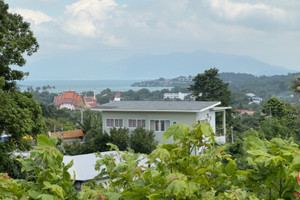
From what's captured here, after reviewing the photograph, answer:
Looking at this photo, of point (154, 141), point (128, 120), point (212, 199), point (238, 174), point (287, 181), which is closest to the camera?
point (212, 199)

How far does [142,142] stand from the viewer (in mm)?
23062

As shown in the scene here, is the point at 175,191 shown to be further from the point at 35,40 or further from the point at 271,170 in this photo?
the point at 35,40

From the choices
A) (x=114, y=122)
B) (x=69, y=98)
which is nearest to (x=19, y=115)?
(x=114, y=122)

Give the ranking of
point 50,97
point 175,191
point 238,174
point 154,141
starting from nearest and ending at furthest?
1. point 175,191
2. point 238,174
3. point 154,141
4. point 50,97

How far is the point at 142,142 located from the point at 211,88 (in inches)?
627

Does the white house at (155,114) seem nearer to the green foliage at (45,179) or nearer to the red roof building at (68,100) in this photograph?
the green foliage at (45,179)

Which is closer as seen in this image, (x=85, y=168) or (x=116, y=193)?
(x=116, y=193)

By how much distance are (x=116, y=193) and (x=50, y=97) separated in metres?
114

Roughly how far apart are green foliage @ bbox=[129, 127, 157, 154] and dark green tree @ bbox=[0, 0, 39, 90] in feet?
32.0

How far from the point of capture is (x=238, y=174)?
194 centimetres

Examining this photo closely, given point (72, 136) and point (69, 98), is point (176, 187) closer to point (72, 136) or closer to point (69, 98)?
point (72, 136)

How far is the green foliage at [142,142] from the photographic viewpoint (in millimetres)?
23047

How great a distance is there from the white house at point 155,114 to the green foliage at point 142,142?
1.52m

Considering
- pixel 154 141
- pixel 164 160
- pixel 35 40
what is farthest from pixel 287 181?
pixel 154 141
